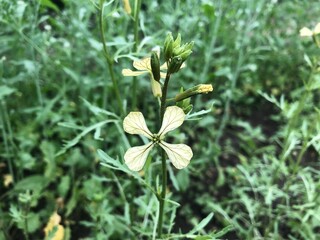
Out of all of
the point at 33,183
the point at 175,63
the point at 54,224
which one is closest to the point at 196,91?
the point at 175,63

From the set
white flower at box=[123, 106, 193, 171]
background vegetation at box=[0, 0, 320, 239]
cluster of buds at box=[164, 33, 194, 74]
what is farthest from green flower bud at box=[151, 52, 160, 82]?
background vegetation at box=[0, 0, 320, 239]

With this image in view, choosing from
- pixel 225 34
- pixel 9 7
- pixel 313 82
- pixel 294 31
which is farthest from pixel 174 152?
pixel 294 31

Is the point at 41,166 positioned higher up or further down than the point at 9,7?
further down

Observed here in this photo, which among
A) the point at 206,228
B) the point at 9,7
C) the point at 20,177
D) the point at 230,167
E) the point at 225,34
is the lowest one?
the point at 206,228

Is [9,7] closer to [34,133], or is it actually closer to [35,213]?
[34,133]

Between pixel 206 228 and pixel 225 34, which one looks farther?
pixel 225 34

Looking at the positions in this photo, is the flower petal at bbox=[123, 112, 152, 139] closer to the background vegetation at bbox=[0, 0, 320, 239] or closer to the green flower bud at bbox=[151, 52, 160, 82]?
the green flower bud at bbox=[151, 52, 160, 82]
